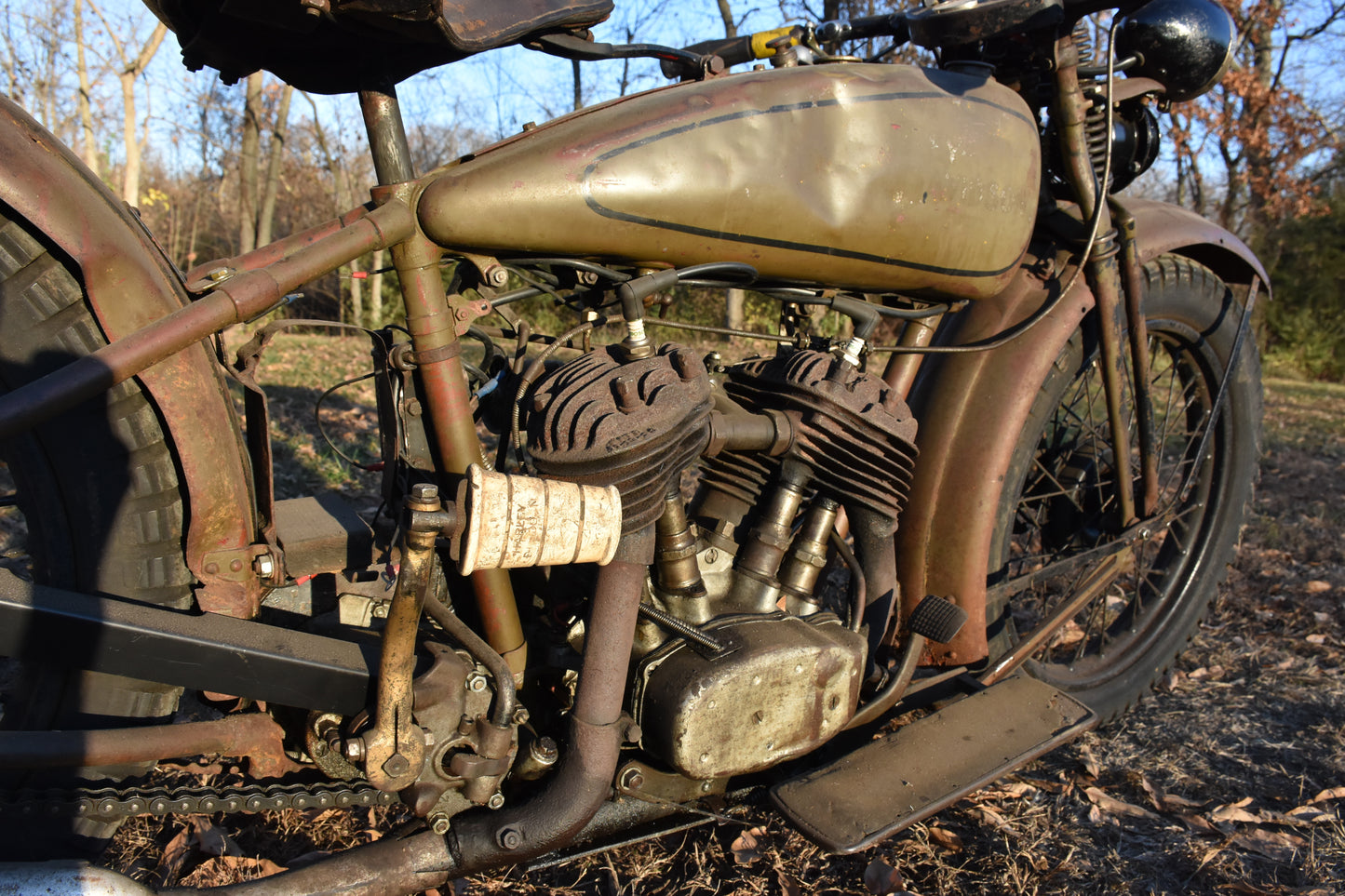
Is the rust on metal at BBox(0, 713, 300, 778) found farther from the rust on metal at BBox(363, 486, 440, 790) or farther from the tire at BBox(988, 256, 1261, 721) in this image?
the tire at BBox(988, 256, 1261, 721)

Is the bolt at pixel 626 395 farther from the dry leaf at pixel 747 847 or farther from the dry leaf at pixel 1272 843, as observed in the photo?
the dry leaf at pixel 1272 843

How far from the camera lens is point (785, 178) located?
172 cm

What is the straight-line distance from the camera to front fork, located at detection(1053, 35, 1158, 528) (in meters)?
2.21

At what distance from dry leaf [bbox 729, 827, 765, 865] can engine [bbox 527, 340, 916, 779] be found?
48cm

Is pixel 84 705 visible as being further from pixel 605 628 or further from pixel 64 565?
pixel 605 628

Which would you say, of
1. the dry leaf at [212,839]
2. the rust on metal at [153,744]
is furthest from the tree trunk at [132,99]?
the rust on metal at [153,744]

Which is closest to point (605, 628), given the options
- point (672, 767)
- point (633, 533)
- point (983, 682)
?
point (633, 533)

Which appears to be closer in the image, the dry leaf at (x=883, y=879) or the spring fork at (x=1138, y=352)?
the dry leaf at (x=883, y=879)

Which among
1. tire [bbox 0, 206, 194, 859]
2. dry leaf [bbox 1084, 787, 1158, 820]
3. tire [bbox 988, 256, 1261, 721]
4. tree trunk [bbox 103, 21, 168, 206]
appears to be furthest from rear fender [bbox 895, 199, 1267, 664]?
tree trunk [bbox 103, 21, 168, 206]

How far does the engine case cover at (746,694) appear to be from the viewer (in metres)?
1.67

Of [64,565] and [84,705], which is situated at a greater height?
[64,565]

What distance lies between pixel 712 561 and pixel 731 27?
434 inches

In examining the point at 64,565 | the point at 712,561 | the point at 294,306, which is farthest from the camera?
the point at 294,306

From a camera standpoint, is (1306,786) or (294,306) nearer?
(1306,786)
